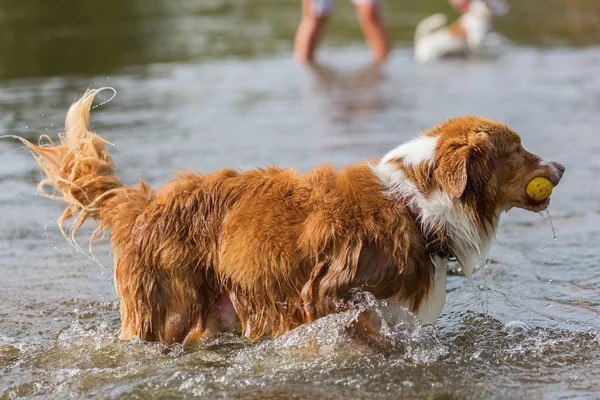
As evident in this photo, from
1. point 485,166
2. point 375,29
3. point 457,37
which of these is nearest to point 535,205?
point 485,166

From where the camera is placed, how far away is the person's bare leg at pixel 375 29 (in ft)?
54.0

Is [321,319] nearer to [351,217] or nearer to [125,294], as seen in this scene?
[351,217]

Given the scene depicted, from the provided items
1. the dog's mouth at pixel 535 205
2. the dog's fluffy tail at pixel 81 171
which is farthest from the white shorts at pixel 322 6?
the dog's mouth at pixel 535 205

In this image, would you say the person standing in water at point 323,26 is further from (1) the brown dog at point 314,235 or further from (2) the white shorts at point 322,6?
(1) the brown dog at point 314,235

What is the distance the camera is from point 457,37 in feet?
58.0

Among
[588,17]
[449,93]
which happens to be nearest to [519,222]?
[449,93]

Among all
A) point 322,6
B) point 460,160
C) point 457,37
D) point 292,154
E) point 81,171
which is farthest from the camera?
point 457,37

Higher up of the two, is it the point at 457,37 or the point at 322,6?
the point at 322,6

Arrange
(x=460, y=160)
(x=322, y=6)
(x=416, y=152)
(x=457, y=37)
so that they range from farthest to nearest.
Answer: (x=457, y=37), (x=322, y=6), (x=416, y=152), (x=460, y=160)

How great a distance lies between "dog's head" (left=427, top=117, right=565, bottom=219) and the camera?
5270 mm

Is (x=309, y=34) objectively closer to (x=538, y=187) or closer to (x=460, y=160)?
(x=538, y=187)

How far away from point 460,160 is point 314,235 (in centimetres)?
97

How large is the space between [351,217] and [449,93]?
922 cm

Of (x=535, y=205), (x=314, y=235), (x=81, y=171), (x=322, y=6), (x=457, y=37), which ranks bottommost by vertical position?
(x=314, y=235)
